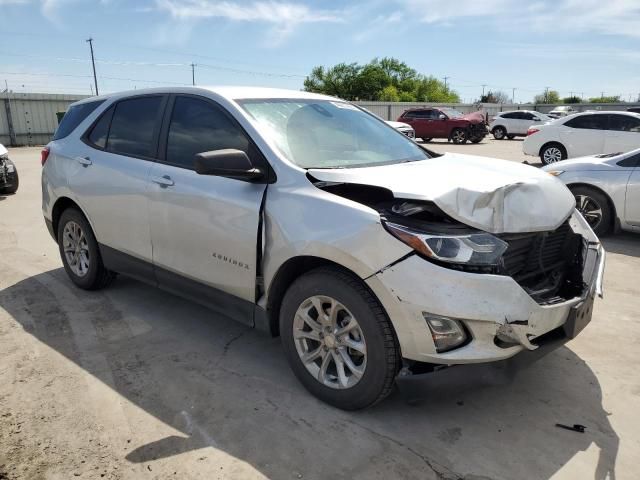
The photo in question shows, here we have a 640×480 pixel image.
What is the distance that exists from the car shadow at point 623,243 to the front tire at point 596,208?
6.9 inches

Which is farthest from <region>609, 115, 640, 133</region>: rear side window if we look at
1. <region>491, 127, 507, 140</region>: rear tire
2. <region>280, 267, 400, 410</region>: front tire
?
<region>491, 127, 507, 140</region>: rear tire

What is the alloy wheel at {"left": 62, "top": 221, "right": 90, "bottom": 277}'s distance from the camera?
191 inches

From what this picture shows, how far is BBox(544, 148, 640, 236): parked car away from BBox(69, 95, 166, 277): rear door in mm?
5415

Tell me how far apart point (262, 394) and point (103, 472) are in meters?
0.99

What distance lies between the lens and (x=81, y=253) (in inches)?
194

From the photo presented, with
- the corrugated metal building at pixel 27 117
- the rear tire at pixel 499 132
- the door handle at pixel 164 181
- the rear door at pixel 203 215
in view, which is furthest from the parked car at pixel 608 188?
the corrugated metal building at pixel 27 117

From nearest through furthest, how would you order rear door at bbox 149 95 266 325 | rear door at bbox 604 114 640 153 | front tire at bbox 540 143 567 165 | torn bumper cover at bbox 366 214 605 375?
1. torn bumper cover at bbox 366 214 605 375
2. rear door at bbox 149 95 266 325
3. rear door at bbox 604 114 640 153
4. front tire at bbox 540 143 567 165

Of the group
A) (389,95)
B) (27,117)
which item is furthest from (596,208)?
(389,95)

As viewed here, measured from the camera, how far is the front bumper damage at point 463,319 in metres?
2.51

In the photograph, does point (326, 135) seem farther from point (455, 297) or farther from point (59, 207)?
point (59, 207)

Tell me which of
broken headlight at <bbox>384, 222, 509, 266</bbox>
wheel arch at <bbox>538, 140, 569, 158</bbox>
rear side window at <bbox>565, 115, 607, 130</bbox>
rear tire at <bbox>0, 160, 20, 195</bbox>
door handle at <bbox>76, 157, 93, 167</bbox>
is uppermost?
rear side window at <bbox>565, 115, 607, 130</bbox>

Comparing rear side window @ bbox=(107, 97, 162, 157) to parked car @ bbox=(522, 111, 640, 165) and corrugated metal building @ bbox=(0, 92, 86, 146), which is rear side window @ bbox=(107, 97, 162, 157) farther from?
corrugated metal building @ bbox=(0, 92, 86, 146)

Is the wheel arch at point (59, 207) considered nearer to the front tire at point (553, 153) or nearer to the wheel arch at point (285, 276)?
the wheel arch at point (285, 276)

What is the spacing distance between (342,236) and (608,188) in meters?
5.51
